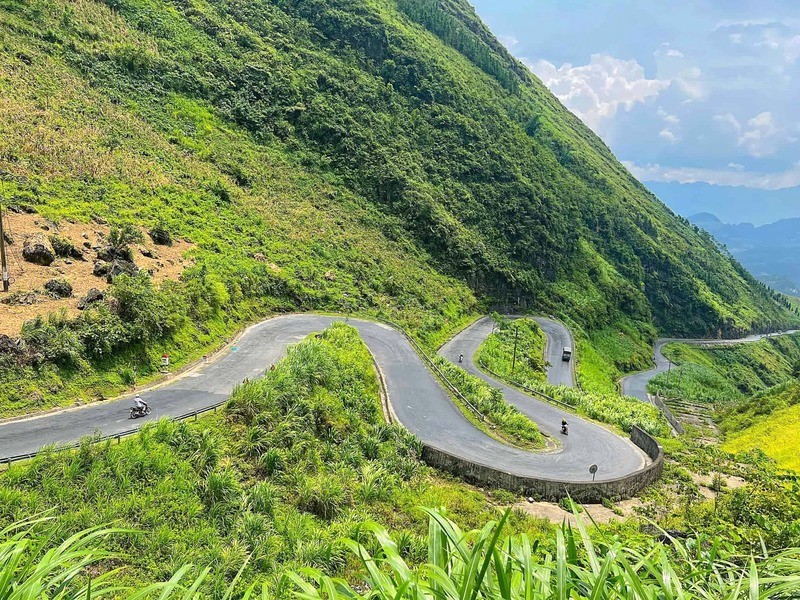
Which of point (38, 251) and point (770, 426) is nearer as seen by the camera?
point (38, 251)

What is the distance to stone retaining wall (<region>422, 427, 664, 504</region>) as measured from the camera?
1680cm

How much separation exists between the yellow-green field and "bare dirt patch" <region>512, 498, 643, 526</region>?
1111 cm

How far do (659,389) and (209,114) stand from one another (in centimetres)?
6816

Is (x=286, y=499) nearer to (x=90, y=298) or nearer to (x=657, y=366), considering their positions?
(x=90, y=298)

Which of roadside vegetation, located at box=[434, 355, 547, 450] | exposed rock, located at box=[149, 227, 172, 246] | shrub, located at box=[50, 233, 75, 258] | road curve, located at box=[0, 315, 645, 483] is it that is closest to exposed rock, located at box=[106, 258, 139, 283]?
shrub, located at box=[50, 233, 75, 258]

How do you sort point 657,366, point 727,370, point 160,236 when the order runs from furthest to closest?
1. point 727,370
2. point 657,366
3. point 160,236

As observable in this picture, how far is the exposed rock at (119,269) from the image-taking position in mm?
23594

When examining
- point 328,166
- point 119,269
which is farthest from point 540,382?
point 328,166

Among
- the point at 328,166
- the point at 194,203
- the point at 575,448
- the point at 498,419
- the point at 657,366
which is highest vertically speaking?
the point at 328,166

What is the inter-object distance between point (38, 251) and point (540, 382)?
3750 cm

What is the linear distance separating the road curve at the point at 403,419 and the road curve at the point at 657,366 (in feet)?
125

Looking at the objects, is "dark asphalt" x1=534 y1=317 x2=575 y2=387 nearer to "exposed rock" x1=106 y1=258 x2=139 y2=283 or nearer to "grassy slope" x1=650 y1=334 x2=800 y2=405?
"grassy slope" x1=650 y1=334 x2=800 y2=405

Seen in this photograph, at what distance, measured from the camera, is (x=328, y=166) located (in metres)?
64.8

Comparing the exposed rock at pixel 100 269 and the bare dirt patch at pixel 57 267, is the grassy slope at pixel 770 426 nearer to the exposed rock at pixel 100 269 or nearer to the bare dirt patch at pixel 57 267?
the bare dirt patch at pixel 57 267
